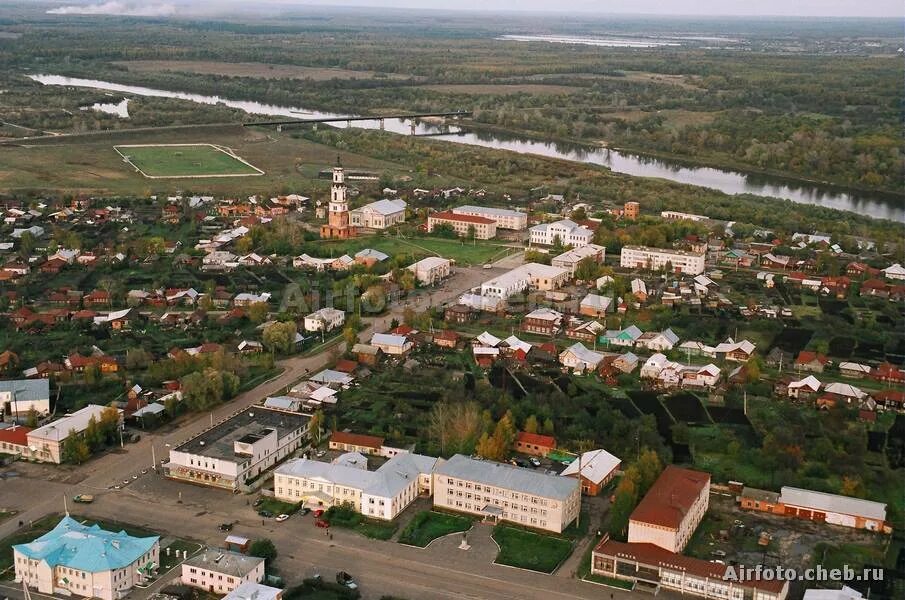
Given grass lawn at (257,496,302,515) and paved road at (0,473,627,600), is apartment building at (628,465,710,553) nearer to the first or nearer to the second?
paved road at (0,473,627,600)

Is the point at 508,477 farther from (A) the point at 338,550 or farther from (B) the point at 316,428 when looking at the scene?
(B) the point at 316,428

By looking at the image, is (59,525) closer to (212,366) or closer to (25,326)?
(212,366)

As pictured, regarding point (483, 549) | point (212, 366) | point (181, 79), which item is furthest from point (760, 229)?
point (181, 79)

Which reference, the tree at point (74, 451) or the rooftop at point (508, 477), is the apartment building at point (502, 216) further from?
the tree at point (74, 451)

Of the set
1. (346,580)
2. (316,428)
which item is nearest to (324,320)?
(316,428)

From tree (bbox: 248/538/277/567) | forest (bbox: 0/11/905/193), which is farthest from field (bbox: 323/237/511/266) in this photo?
forest (bbox: 0/11/905/193)

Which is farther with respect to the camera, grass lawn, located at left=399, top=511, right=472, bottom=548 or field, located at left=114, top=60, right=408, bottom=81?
field, located at left=114, top=60, right=408, bottom=81
